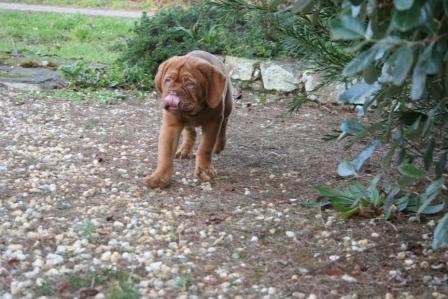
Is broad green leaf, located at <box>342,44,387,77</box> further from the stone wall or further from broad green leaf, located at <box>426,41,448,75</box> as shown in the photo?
the stone wall

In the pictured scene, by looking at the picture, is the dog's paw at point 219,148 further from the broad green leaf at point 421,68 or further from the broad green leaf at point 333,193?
the broad green leaf at point 421,68

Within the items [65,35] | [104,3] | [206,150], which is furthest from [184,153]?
[104,3]

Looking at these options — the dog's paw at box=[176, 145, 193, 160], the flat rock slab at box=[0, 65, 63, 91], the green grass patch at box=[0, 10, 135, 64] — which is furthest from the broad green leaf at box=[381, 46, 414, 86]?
the green grass patch at box=[0, 10, 135, 64]

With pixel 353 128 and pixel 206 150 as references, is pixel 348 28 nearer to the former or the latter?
pixel 353 128

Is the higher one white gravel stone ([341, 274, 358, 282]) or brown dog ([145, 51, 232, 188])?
brown dog ([145, 51, 232, 188])

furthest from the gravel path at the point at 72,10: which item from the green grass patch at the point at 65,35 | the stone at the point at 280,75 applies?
the stone at the point at 280,75

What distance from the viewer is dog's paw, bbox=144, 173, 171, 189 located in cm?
429

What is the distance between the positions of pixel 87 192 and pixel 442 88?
252 centimetres

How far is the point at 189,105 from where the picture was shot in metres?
4.22

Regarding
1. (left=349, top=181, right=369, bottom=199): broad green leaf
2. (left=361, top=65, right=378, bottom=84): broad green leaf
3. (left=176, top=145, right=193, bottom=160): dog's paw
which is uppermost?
(left=361, top=65, right=378, bottom=84): broad green leaf

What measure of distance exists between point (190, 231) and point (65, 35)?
945 centimetres

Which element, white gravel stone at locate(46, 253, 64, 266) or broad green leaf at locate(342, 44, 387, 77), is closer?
broad green leaf at locate(342, 44, 387, 77)

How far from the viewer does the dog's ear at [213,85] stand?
14.2 feet

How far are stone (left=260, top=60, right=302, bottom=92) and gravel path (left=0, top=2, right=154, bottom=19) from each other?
8.41m
